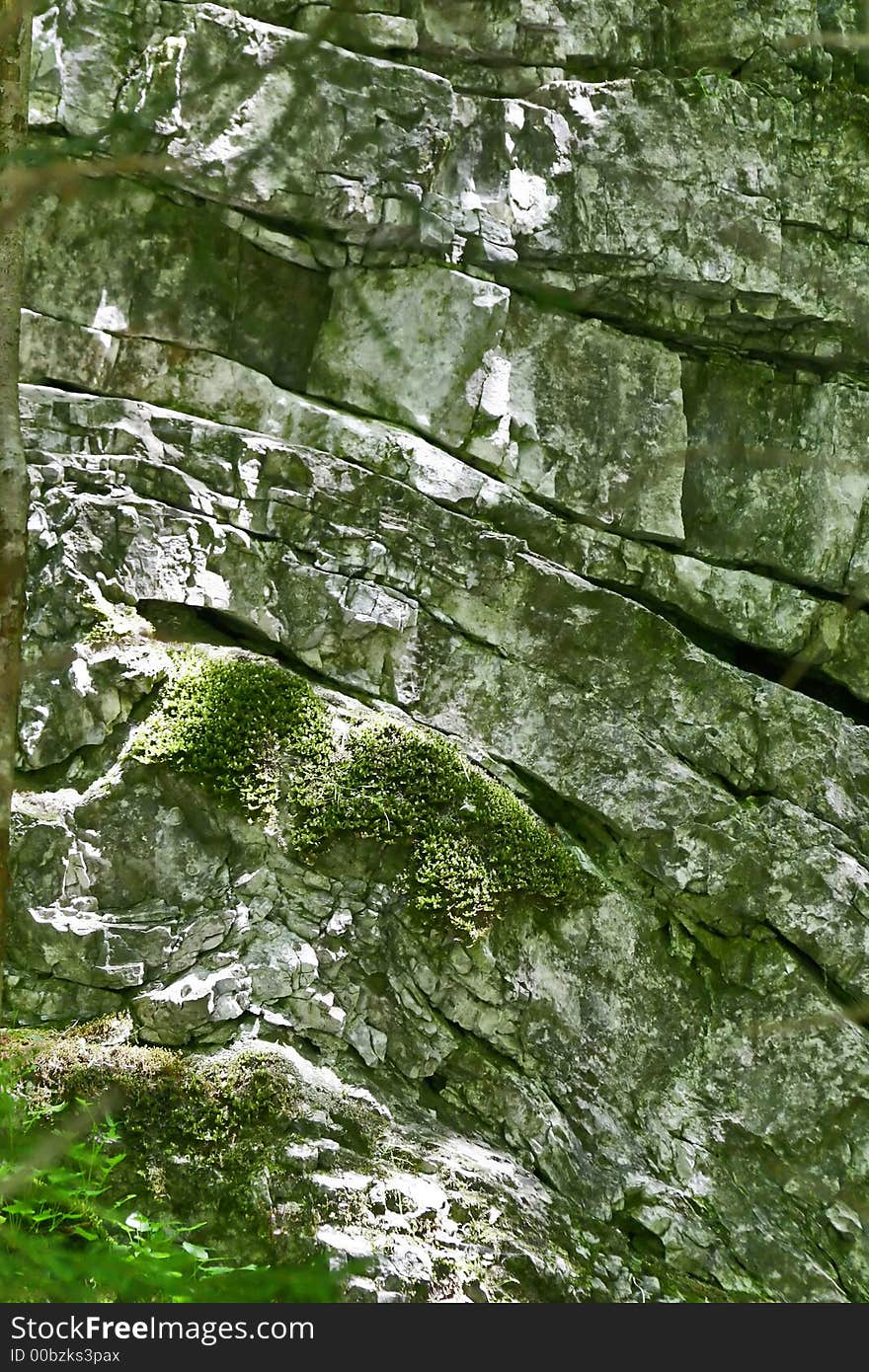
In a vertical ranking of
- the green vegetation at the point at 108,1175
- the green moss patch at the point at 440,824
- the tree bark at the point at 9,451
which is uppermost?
the tree bark at the point at 9,451

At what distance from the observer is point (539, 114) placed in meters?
7.60

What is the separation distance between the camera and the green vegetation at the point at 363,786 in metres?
6.31

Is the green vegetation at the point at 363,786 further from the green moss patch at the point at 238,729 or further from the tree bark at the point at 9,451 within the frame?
the tree bark at the point at 9,451

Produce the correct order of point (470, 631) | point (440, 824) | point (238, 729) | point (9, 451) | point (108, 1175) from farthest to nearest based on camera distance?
point (470, 631), point (440, 824), point (238, 729), point (108, 1175), point (9, 451)

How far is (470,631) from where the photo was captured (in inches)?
279

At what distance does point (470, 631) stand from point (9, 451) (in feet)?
12.3

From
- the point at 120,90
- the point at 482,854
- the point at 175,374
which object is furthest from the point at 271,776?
the point at 120,90

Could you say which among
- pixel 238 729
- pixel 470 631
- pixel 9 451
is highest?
pixel 9 451

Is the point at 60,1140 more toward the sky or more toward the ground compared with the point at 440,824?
more toward the ground

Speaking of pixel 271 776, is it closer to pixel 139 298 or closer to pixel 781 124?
pixel 139 298

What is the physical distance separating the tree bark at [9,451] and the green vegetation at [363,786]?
98.0 inches

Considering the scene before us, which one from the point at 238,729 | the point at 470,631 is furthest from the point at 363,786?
the point at 470,631

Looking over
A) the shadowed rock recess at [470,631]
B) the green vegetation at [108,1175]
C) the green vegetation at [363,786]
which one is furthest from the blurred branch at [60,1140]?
the green vegetation at [363,786]

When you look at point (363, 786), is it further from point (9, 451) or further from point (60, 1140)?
point (9, 451)
